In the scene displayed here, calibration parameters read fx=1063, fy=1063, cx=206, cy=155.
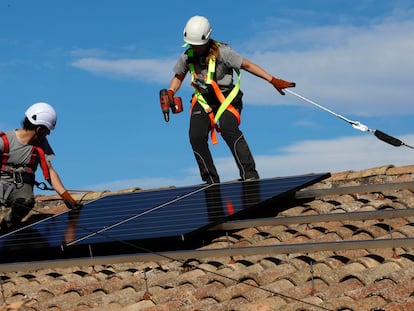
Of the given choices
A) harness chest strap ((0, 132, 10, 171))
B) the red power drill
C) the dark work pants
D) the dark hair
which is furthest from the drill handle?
harness chest strap ((0, 132, 10, 171))

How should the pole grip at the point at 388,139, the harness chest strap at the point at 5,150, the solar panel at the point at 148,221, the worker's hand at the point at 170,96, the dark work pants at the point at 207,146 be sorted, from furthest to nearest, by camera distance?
the worker's hand at the point at 170,96, the dark work pants at the point at 207,146, the harness chest strap at the point at 5,150, the pole grip at the point at 388,139, the solar panel at the point at 148,221

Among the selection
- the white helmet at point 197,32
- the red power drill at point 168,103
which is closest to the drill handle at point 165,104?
the red power drill at point 168,103

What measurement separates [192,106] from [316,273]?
486 cm

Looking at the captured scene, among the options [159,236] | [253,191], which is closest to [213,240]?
[159,236]

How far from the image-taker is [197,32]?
1330 cm

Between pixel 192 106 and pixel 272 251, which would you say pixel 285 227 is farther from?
pixel 192 106

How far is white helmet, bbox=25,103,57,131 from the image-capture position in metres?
13.4

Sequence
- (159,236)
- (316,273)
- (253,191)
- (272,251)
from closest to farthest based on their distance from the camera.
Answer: (316,273)
(272,251)
(159,236)
(253,191)

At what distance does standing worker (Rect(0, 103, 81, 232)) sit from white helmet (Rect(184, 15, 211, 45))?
6.48ft

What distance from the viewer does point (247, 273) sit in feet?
32.4

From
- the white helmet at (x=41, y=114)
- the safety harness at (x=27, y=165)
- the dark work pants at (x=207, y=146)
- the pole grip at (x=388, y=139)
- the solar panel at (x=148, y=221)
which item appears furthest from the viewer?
the dark work pants at (x=207, y=146)

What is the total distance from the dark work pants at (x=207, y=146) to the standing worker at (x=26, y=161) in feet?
5.90

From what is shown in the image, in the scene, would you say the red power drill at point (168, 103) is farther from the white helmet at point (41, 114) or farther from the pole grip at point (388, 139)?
the pole grip at point (388, 139)

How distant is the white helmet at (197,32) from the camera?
13.3 metres
